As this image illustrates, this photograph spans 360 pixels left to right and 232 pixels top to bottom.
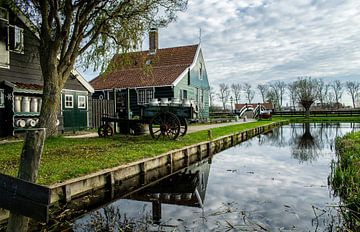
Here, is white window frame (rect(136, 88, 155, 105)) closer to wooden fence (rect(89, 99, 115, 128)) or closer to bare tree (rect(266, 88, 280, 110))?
wooden fence (rect(89, 99, 115, 128))

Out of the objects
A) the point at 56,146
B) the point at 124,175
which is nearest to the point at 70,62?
the point at 56,146

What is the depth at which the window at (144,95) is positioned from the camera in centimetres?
2472

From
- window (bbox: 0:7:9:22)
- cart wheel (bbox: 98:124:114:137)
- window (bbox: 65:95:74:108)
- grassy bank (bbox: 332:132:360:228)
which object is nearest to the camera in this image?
grassy bank (bbox: 332:132:360:228)

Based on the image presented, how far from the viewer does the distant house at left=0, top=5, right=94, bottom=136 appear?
1258 centimetres

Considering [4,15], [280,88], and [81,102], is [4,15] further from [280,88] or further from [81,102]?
[280,88]

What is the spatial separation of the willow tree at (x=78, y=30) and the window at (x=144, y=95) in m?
10.8

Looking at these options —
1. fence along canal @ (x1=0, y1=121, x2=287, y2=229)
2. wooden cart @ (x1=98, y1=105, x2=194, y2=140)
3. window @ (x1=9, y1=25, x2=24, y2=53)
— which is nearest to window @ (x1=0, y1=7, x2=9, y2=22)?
window @ (x1=9, y1=25, x2=24, y2=53)

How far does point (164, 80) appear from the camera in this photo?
963 inches

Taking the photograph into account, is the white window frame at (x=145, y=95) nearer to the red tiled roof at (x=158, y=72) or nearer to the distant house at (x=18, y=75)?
the red tiled roof at (x=158, y=72)

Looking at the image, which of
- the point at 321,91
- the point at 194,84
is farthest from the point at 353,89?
the point at 194,84

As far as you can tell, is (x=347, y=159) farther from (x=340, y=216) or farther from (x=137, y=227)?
(x=137, y=227)

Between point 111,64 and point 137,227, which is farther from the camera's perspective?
point 111,64

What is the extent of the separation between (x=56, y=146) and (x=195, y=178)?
469 cm

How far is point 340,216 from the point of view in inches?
215
